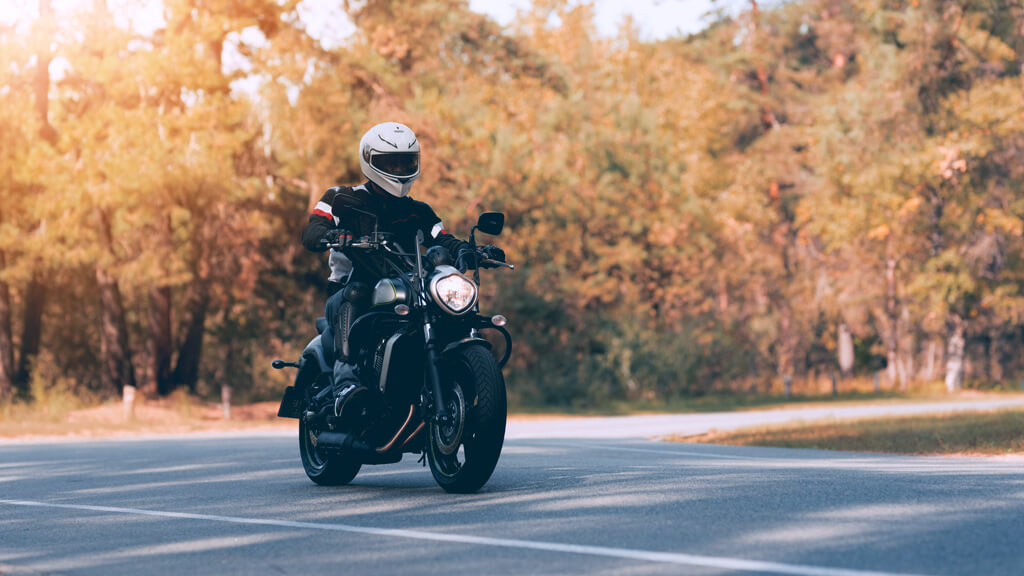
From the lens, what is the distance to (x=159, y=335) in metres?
34.1

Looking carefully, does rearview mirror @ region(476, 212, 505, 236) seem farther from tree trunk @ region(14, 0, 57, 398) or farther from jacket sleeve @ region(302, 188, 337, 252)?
tree trunk @ region(14, 0, 57, 398)

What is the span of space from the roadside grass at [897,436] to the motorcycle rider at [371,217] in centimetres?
1009

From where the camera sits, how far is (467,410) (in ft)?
28.1

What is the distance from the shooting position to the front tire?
999 centimetres

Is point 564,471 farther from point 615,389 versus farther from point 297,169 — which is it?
point 615,389

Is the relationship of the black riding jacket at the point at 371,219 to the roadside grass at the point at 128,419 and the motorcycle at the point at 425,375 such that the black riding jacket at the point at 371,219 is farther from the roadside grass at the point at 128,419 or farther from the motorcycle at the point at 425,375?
the roadside grass at the point at 128,419

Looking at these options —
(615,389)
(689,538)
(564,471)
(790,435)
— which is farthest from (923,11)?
(689,538)

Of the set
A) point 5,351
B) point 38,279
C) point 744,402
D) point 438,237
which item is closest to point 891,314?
point 744,402

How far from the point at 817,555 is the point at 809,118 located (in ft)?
183

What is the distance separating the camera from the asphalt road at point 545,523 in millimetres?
6148

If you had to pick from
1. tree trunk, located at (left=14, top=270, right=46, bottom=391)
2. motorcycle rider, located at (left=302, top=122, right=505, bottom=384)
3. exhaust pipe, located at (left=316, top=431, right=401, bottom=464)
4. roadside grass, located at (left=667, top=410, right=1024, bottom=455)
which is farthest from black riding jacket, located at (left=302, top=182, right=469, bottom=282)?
tree trunk, located at (left=14, top=270, right=46, bottom=391)

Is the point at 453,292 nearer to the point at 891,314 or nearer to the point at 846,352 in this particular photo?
the point at 891,314

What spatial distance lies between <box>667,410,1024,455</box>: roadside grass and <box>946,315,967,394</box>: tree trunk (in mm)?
22541

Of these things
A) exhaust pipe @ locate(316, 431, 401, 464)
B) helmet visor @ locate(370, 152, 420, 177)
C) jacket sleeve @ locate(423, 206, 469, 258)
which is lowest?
exhaust pipe @ locate(316, 431, 401, 464)
